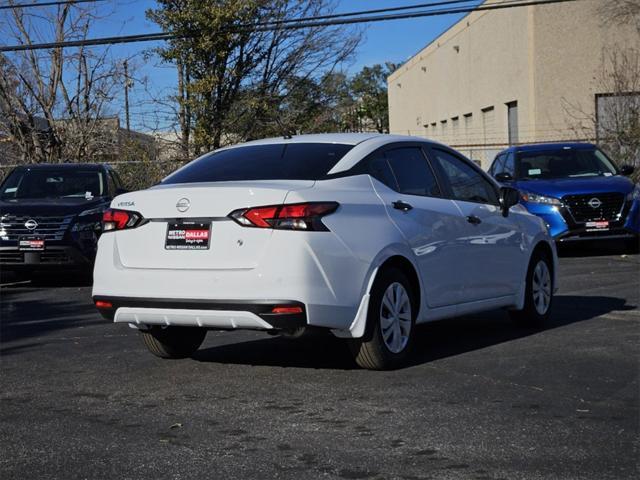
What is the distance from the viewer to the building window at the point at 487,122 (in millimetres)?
40406

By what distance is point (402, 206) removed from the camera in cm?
740

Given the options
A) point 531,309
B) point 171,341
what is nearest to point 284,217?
point 171,341

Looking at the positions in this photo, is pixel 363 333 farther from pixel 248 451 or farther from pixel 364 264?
pixel 248 451

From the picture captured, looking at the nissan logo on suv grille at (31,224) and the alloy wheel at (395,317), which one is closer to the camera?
the alloy wheel at (395,317)

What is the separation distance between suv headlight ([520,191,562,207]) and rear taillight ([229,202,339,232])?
32.5 feet

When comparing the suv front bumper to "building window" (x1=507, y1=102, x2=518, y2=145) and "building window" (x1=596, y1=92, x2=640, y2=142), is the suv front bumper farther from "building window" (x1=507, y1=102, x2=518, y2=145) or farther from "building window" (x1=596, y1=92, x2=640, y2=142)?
"building window" (x1=507, y1=102, x2=518, y2=145)

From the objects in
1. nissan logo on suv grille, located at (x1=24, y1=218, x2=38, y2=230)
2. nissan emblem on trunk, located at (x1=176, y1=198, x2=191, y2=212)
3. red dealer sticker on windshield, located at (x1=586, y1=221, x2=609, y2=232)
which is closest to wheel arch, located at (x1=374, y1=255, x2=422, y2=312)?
nissan emblem on trunk, located at (x1=176, y1=198, x2=191, y2=212)

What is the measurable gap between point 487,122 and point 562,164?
24506mm

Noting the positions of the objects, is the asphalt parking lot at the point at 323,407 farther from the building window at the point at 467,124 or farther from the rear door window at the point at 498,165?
the building window at the point at 467,124

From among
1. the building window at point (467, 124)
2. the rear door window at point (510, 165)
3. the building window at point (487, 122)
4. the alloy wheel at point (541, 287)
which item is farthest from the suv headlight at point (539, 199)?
the building window at point (467, 124)

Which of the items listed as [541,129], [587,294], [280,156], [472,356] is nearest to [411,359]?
[472,356]

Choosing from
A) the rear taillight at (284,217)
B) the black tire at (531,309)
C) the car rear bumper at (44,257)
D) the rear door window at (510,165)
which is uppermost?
the rear door window at (510,165)

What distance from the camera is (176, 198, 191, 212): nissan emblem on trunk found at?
6.82 meters

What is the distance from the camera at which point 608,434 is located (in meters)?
5.45
